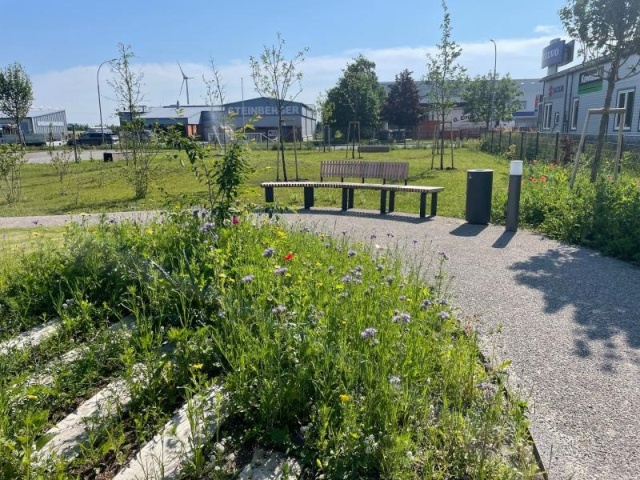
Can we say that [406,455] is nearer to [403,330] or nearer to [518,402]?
[518,402]

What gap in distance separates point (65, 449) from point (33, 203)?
39.8ft

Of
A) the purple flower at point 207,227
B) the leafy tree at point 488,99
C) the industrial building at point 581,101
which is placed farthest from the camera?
the leafy tree at point 488,99

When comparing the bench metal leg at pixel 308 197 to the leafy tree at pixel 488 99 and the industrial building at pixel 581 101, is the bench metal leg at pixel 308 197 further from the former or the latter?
the leafy tree at pixel 488 99

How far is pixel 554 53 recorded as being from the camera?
4294 cm

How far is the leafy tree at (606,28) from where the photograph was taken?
9.52m

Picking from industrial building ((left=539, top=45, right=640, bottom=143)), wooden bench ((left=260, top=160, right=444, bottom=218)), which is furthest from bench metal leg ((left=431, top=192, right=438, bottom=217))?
industrial building ((left=539, top=45, right=640, bottom=143))

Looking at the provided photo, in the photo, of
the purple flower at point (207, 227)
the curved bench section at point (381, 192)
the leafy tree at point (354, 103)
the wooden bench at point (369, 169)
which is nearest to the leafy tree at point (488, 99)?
the leafy tree at point (354, 103)

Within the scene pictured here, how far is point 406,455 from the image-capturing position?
2.25 m

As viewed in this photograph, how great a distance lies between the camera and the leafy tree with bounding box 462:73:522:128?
A: 60250 millimetres

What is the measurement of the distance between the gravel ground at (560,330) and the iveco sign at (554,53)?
41.1 metres

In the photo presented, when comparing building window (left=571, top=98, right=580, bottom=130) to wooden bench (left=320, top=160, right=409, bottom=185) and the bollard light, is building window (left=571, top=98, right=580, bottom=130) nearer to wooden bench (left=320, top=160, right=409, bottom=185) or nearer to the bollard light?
wooden bench (left=320, top=160, right=409, bottom=185)

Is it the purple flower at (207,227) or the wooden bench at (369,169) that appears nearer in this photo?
the purple flower at (207,227)

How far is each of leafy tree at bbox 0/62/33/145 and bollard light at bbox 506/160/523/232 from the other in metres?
36.0

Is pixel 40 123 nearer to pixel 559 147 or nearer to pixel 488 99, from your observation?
pixel 488 99
